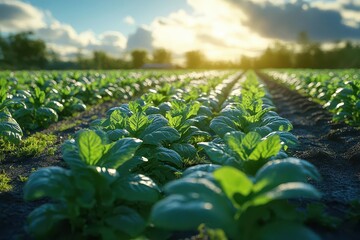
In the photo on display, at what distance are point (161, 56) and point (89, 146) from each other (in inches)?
3981

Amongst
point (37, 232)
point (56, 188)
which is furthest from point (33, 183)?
point (37, 232)

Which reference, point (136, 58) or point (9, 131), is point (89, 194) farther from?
point (136, 58)

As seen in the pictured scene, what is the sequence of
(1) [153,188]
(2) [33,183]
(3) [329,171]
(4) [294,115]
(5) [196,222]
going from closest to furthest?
(5) [196,222]
(2) [33,183]
(1) [153,188]
(3) [329,171]
(4) [294,115]

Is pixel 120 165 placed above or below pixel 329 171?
above

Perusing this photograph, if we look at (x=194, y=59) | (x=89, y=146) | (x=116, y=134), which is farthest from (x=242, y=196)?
(x=194, y=59)

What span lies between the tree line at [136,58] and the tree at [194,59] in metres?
10.3

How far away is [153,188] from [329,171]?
237 cm

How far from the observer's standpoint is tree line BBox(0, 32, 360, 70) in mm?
58844

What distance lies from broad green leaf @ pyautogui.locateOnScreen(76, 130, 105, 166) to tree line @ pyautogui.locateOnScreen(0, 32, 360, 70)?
4777 cm

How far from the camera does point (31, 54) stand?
68.1m

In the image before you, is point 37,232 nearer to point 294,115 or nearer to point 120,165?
point 120,165

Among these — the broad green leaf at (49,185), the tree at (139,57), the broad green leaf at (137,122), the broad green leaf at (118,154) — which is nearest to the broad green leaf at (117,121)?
the broad green leaf at (137,122)

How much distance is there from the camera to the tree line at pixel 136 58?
193 ft

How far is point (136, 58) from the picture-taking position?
285 feet
